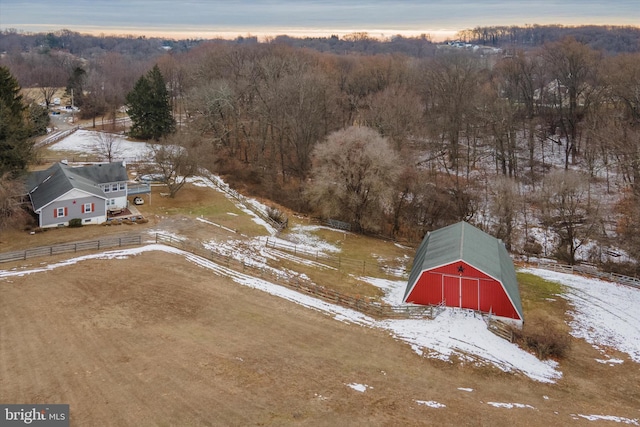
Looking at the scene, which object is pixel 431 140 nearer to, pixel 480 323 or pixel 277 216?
pixel 277 216

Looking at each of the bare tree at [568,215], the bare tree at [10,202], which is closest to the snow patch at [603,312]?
the bare tree at [568,215]

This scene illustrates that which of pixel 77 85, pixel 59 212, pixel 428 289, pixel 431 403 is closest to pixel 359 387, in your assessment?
pixel 431 403

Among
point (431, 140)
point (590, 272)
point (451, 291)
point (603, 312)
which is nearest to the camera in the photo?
point (451, 291)

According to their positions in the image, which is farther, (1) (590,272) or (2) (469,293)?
(1) (590,272)

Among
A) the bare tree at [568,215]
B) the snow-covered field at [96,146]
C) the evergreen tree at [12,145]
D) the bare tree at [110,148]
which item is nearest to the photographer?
the evergreen tree at [12,145]

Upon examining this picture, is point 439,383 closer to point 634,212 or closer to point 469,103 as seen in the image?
point 634,212

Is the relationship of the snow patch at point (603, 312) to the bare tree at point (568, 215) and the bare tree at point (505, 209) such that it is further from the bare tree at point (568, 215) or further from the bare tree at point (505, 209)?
the bare tree at point (505, 209)

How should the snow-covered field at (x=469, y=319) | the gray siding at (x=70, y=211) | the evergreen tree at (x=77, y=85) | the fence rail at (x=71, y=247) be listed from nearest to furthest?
the snow-covered field at (x=469, y=319), the fence rail at (x=71, y=247), the gray siding at (x=70, y=211), the evergreen tree at (x=77, y=85)
